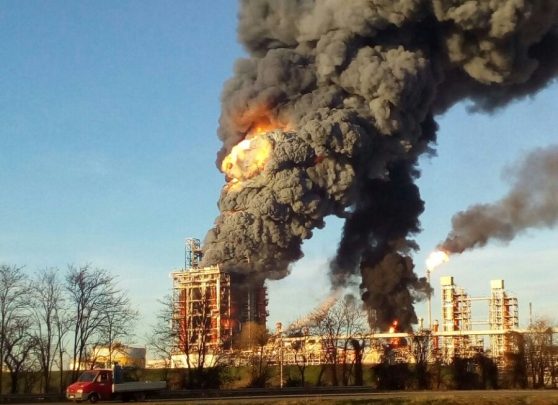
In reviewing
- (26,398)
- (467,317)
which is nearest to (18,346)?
(26,398)

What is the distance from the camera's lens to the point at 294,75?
79.6m

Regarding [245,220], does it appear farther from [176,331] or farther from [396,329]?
[396,329]

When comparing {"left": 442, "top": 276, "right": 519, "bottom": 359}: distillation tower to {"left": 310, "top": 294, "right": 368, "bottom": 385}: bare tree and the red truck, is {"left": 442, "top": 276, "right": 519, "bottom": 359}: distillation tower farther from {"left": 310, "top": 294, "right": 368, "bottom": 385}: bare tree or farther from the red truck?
the red truck

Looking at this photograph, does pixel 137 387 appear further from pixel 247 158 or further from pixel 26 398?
pixel 247 158

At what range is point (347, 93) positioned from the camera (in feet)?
263

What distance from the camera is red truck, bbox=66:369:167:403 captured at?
1727 inches

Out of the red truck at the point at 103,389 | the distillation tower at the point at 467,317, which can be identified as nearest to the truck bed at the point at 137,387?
the red truck at the point at 103,389

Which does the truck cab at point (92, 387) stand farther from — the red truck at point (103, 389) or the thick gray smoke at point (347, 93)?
the thick gray smoke at point (347, 93)

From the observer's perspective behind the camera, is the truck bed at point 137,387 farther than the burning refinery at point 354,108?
No

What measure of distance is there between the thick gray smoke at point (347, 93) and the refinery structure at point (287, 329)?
4.02 meters

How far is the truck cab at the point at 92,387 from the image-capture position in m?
43.8

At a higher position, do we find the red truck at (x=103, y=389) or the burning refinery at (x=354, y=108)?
the burning refinery at (x=354, y=108)

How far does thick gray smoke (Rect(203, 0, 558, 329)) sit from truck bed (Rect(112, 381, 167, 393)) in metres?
31.4

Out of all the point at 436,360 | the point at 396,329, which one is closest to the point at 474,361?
the point at 436,360
